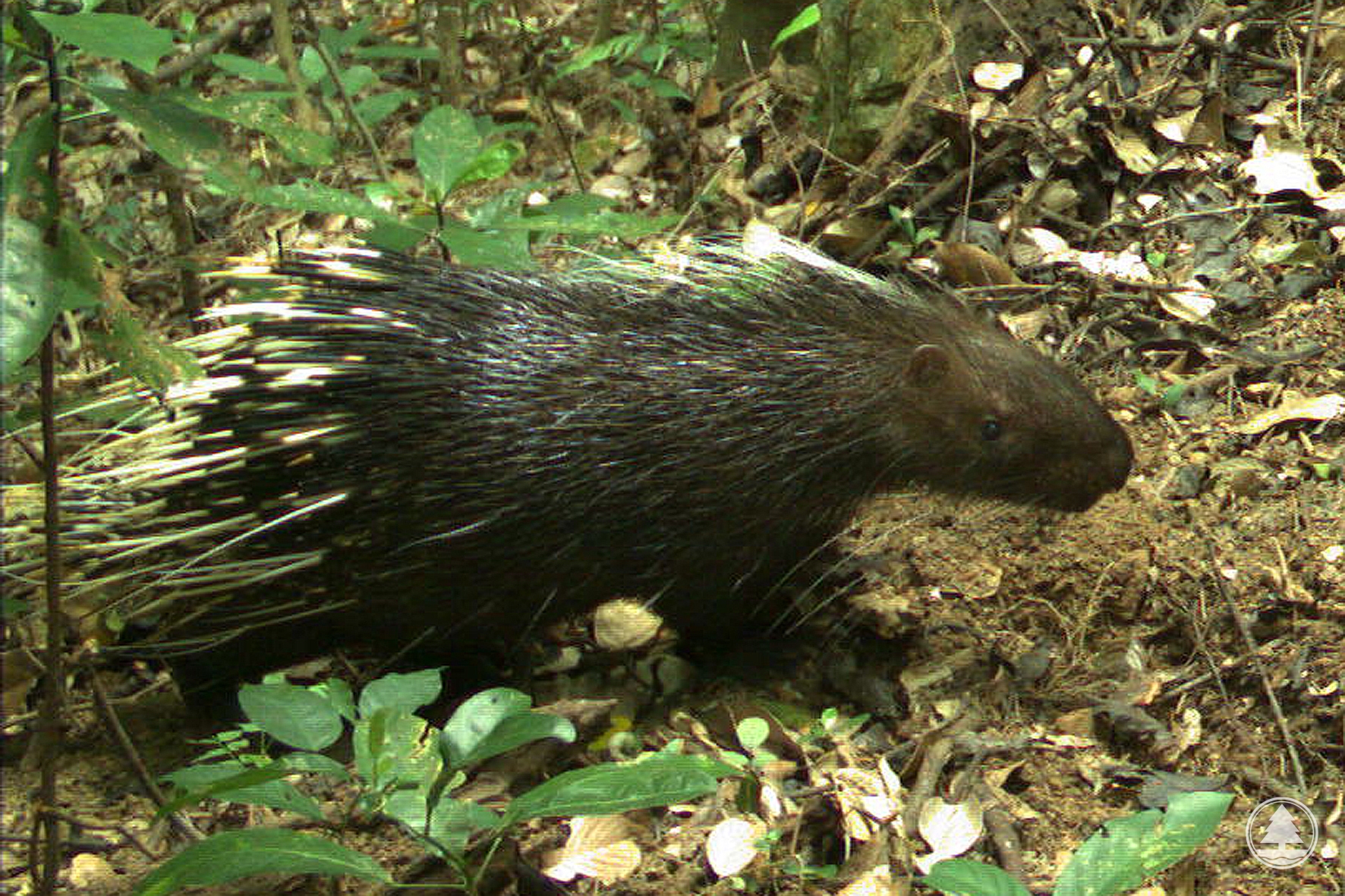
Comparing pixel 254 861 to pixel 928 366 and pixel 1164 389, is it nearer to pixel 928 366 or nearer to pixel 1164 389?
pixel 928 366

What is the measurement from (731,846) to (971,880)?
2.81 ft

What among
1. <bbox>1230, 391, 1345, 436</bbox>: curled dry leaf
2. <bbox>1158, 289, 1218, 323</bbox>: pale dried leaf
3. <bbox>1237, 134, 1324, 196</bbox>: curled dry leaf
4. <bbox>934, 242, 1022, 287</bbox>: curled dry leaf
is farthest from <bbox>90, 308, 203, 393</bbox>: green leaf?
<bbox>1237, 134, 1324, 196</bbox>: curled dry leaf

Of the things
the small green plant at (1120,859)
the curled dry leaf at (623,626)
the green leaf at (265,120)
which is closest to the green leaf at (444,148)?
the green leaf at (265,120)

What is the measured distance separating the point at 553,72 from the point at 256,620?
4.17 meters

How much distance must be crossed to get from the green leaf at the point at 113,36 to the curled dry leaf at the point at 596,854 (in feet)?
5.68

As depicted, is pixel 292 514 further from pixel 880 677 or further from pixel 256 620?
pixel 880 677

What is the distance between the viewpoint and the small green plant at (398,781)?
210cm

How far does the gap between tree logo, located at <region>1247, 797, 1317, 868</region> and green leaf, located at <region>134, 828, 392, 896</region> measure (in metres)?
2.03

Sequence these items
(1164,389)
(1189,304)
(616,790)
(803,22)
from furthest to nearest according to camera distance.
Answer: (803,22)
(1189,304)
(1164,389)
(616,790)

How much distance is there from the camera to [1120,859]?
230 centimetres

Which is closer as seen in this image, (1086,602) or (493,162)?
(493,162)

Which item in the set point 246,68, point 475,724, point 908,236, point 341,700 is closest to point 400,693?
point 341,700

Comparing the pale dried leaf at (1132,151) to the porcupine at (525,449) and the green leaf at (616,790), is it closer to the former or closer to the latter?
the porcupine at (525,449)

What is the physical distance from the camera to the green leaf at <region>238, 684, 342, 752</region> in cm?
246
